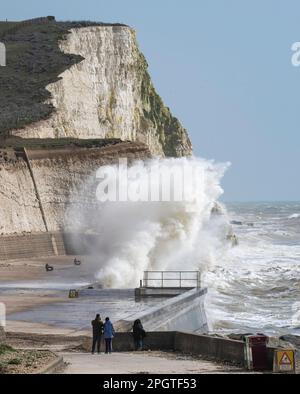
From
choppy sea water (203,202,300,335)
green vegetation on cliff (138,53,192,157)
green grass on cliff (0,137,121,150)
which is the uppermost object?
green vegetation on cliff (138,53,192,157)

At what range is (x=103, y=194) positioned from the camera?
52.9 meters

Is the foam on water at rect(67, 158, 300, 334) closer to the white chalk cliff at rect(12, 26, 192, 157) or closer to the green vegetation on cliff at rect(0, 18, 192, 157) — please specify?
the green vegetation on cliff at rect(0, 18, 192, 157)

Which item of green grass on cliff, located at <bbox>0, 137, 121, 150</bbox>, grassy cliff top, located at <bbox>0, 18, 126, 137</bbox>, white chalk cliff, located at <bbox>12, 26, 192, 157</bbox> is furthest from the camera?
white chalk cliff, located at <bbox>12, 26, 192, 157</bbox>

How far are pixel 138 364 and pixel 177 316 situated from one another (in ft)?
27.4

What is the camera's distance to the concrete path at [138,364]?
16886mm

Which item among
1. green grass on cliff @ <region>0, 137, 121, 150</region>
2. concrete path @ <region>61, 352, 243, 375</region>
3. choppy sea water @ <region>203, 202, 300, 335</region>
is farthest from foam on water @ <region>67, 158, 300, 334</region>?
concrete path @ <region>61, 352, 243, 375</region>

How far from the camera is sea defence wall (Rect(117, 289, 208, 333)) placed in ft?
79.2

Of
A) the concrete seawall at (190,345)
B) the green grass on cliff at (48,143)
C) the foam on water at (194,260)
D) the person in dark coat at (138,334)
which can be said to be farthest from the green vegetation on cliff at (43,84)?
the person in dark coat at (138,334)

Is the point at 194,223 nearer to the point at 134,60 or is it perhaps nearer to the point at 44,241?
the point at 44,241

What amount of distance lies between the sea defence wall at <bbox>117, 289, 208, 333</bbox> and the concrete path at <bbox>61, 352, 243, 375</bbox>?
3.08 m

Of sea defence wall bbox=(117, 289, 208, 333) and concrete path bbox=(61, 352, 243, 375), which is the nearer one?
concrete path bbox=(61, 352, 243, 375)

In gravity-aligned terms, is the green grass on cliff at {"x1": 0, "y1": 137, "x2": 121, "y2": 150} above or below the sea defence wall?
above

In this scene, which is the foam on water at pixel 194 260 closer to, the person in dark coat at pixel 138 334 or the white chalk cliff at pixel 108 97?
the person in dark coat at pixel 138 334
